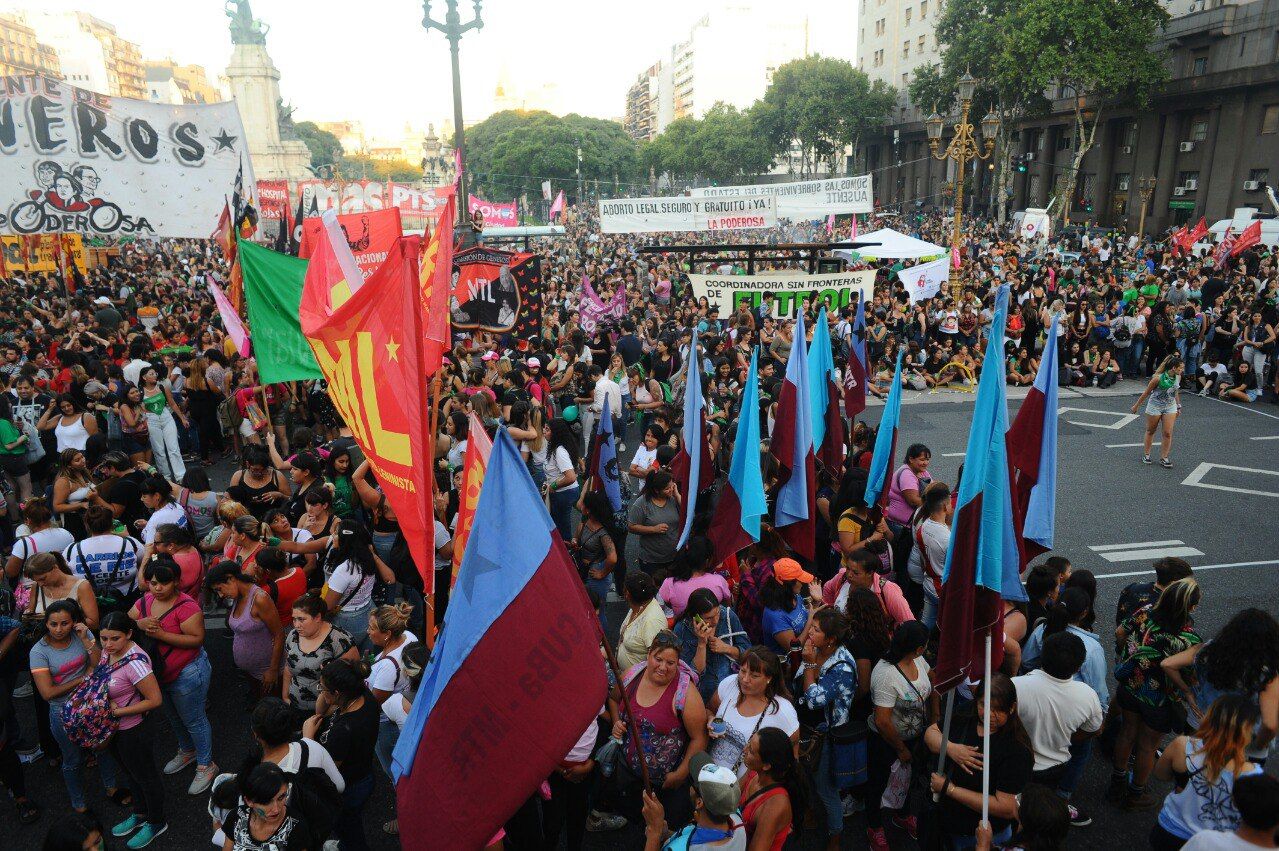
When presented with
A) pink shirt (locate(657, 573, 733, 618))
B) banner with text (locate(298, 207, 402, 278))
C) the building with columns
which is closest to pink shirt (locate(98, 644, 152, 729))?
pink shirt (locate(657, 573, 733, 618))

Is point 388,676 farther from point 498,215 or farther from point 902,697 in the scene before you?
point 498,215

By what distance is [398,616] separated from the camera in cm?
411

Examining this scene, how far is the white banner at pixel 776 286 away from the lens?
36.3 ft

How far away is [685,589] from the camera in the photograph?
4840 mm

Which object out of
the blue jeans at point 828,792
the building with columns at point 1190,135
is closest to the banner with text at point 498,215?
the building with columns at point 1190,135

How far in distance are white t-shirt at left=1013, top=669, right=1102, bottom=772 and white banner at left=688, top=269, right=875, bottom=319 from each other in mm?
7442

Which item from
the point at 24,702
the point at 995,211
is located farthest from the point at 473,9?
the point at 995,211

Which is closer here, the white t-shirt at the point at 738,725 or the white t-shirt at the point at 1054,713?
the white t-shirt at the point at 738,725

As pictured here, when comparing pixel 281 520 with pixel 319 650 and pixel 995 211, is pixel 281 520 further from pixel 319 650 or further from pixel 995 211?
pixel 995 211

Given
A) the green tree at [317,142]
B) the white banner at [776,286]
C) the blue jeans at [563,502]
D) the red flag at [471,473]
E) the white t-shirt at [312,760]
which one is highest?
the green tree at [317,142]

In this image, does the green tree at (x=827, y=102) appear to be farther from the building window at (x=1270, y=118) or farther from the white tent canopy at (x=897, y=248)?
the white tent canopy at (x=897, y=248)

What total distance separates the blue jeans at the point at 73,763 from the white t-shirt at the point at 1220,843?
521 cm

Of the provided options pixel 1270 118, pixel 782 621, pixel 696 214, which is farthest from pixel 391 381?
pixel 1270 118

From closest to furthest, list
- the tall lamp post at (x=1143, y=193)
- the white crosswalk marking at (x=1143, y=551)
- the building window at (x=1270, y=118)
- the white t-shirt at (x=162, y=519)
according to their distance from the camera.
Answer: the white t-shirt at (x=162, y=519), the white crosswalk marking at (x=1143, y=551), the building window at (x=1270, y=118), the tall lamp post at (x=1143, y=193)
